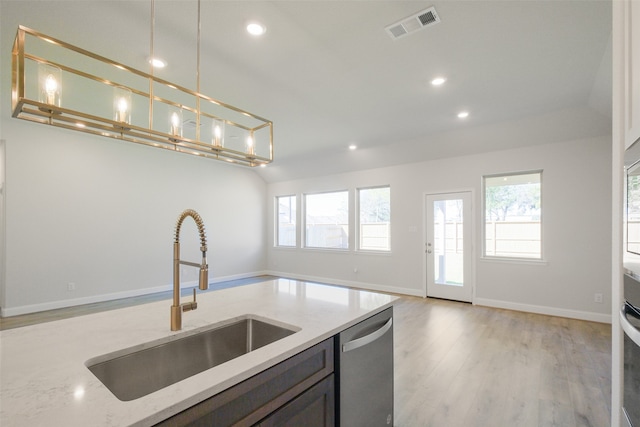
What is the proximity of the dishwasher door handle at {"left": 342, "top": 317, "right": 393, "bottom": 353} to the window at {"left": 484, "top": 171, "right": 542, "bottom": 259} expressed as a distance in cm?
407

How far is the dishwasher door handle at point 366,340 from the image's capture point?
1.37m

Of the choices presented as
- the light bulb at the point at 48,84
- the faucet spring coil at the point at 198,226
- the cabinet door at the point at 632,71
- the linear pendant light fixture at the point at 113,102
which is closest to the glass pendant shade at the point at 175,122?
the linear pendant light fixture at the point at 113,102

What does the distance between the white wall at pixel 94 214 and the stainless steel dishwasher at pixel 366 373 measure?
534cm

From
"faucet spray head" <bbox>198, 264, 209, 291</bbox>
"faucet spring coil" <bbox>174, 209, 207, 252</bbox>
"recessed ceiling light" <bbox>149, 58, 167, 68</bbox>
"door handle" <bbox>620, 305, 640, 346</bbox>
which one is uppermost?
"recessed ceiling light" <bbox>149, 58, 167, 68</bbox>

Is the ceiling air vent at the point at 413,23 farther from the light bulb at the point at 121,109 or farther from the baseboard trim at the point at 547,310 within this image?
the baseboard trim at the point at 547,310

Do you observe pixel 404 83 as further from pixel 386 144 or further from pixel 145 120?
pixel 145 120

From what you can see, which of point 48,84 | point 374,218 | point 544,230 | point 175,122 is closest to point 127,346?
point 48,84

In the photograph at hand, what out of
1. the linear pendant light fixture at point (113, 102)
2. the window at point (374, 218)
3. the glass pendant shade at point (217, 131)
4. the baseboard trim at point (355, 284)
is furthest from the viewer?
the window at point (374, 218)

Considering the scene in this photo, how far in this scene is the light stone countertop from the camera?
2.30ft

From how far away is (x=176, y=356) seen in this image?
→ 4.04 feet

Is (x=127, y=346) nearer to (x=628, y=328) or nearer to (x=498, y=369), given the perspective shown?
(x=628, y=328)

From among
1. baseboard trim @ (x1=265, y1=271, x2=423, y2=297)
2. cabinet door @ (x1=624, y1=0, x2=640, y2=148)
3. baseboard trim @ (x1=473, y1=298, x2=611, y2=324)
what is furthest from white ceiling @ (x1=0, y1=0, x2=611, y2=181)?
baseboard trim @ (x1=265, y1=271, x2=423, y2=297)

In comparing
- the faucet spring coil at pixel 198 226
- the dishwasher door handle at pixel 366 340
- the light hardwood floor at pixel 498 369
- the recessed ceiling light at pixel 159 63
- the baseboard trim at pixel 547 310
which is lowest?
the light hardwood floor at pixel 498 369

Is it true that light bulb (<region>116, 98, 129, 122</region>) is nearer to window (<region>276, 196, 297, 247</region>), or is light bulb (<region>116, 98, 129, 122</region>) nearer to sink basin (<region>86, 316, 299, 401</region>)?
sink basin (<region>86, 316, 299, 401</region>)
